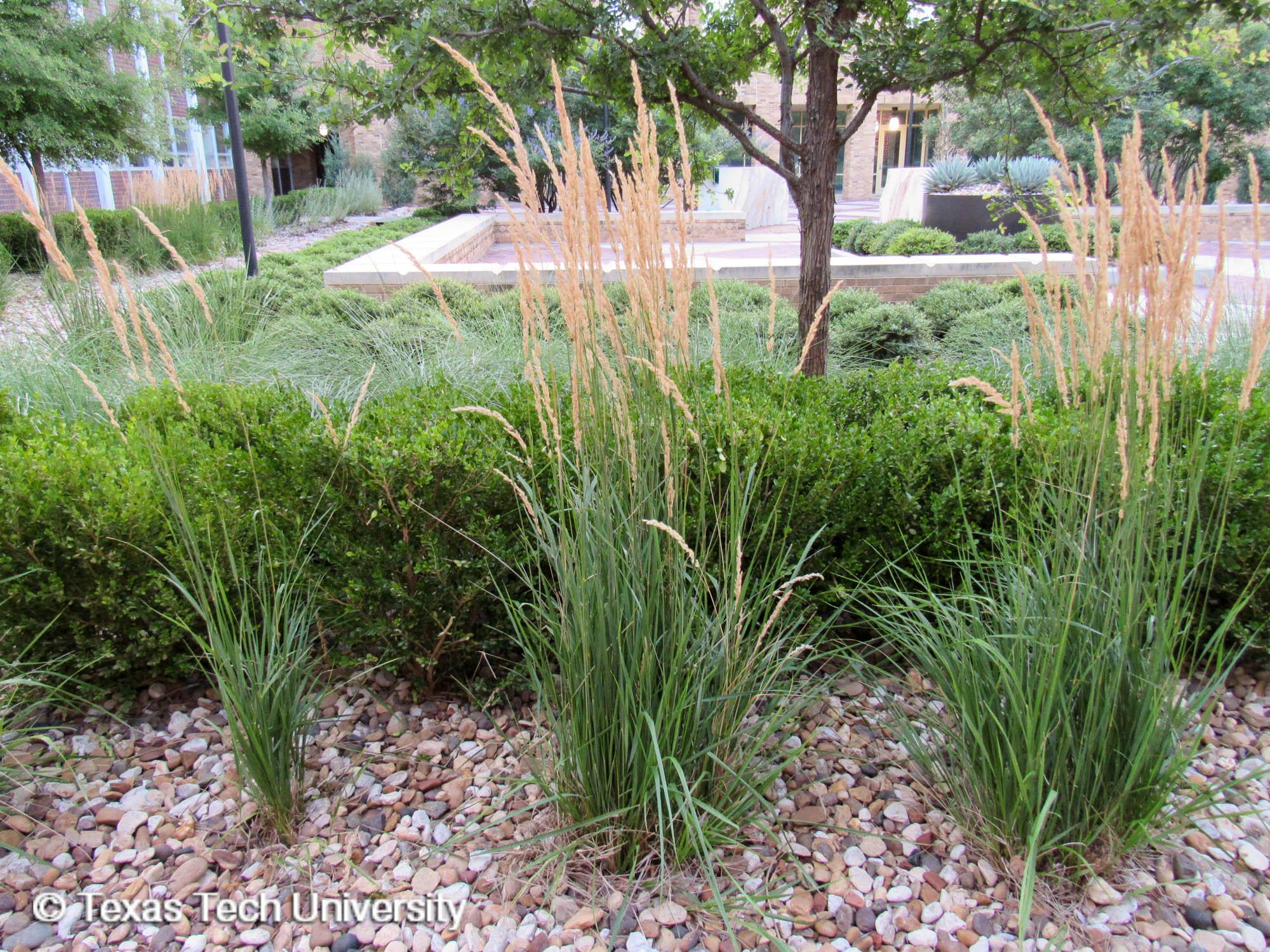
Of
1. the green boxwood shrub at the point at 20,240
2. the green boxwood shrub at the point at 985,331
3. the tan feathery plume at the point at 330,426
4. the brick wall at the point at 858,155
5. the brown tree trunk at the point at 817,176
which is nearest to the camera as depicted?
the tan feathery plume at the point at 330,426

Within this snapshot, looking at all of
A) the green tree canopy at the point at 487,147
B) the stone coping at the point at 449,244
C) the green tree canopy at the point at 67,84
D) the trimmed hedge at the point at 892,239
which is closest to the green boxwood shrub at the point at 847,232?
the trimmed hedge at the point at 892,239

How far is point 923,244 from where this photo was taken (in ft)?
36.3

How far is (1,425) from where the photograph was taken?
9.27 feet

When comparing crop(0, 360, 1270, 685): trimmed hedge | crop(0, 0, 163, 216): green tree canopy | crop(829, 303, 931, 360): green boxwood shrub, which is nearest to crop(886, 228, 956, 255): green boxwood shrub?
crop(829, 303, 931, 360): green boxwood shrub

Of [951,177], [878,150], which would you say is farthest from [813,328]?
[878,150]

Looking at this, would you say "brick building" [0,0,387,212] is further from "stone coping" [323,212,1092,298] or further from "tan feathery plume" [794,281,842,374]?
"tan feathery plume" [794,281,842,374]

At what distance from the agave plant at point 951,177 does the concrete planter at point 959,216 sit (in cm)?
83

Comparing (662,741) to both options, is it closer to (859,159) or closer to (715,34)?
(715,34)

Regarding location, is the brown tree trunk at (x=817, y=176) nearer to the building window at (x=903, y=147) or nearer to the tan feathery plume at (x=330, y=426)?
the tan feathery plume at (x=330, y=426)

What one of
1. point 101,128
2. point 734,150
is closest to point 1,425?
point 101,128

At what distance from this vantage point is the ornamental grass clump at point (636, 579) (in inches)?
61.4

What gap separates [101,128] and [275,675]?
12.1 meters

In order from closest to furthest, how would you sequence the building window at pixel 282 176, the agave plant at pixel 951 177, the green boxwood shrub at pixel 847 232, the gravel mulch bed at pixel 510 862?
1. the gravel mulch bed at pixel 510 862
2. the green boxwood shrub at pixel 847 232
3. the agave plant at pixel 951 177
4. the building window at pixel 282 176

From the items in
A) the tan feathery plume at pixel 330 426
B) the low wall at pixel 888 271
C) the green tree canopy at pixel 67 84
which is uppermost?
the green tree canopy at pixel 67 84
